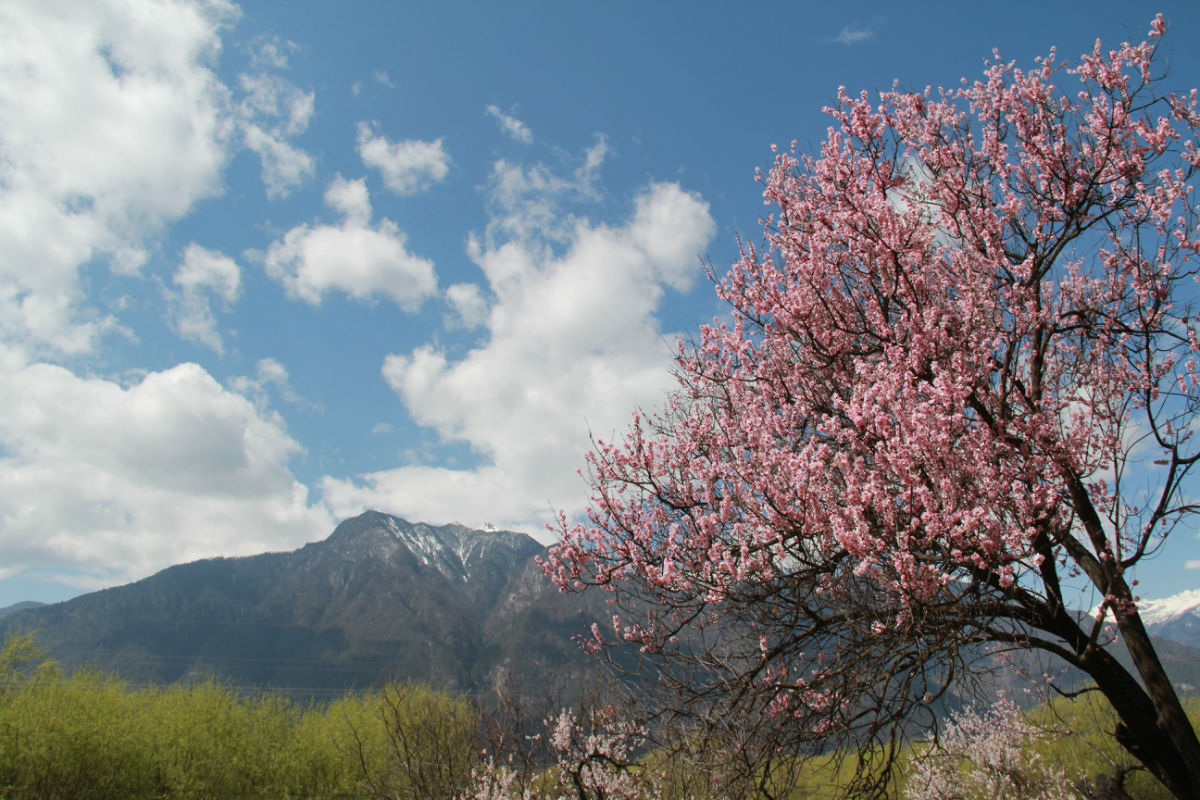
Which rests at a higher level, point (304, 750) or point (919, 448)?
point (919, 448)

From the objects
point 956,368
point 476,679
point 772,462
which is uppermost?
point 956,368

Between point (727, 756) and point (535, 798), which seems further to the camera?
point (535, 798)

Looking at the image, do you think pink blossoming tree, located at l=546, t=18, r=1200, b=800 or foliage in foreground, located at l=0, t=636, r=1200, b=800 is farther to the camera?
foliage in foreground, located at l=0, t=636, r=1200, b=800

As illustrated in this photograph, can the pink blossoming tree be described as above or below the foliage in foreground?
above

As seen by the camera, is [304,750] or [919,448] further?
[304,750]

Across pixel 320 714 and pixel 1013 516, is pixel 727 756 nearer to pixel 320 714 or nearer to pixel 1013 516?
pixel 1013 516

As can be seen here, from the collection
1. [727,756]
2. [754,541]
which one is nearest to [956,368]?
[754,541]

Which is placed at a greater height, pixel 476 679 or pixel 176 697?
pixel 176 697

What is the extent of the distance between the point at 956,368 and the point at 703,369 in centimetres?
365

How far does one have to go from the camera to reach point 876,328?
21.5 feet

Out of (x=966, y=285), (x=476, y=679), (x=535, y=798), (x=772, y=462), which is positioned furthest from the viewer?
(x=476, y=679)

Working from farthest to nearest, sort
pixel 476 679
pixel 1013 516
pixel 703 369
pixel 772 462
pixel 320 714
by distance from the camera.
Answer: pixel 476 679 → pixel 320 714 → pixel 703 369 → pixel 772 462 → pixel 1013 516

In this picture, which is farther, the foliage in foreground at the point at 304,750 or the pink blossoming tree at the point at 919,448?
the foliage in foreground at the point at 304,750

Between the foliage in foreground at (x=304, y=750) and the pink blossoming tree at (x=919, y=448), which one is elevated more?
the pink blossoming tree at (x=919, y=448)
